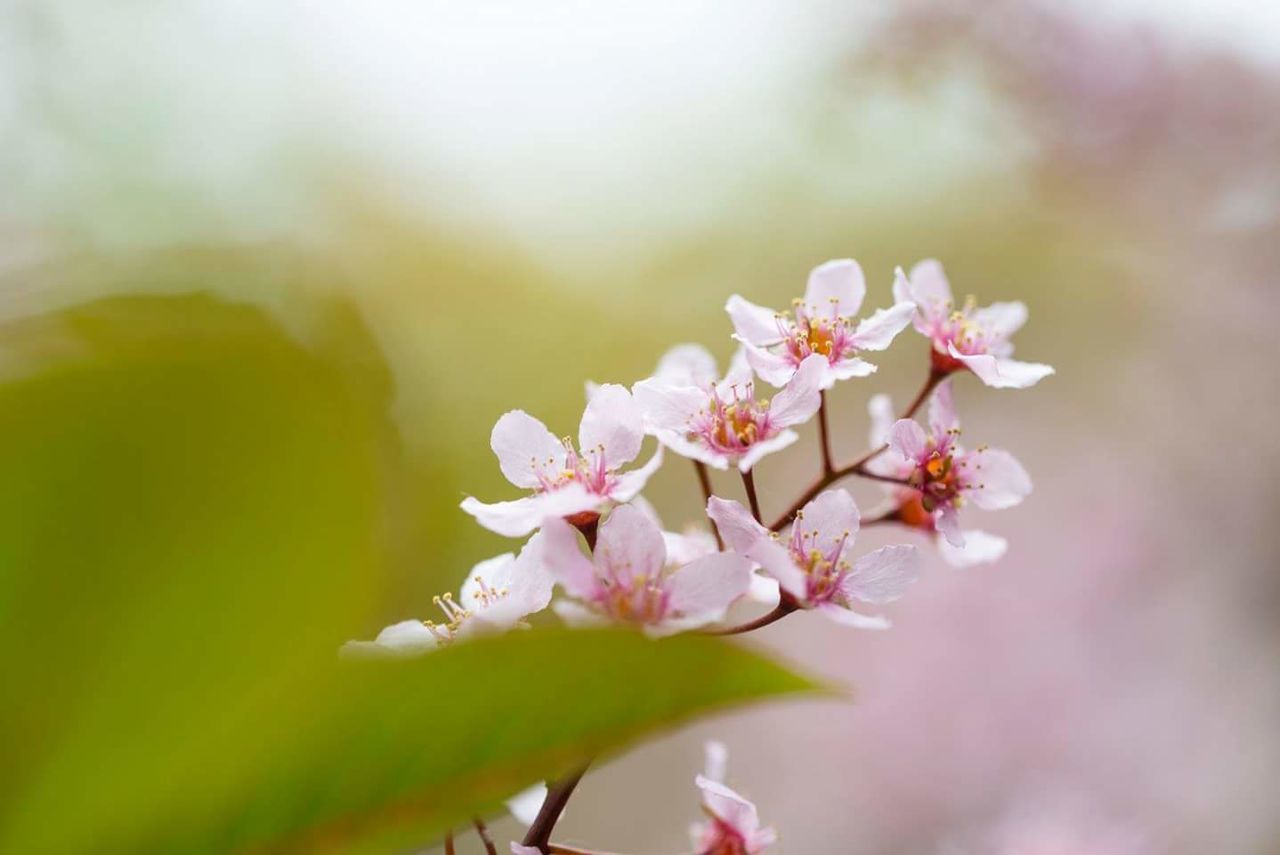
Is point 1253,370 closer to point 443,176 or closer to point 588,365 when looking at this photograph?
point 588,365

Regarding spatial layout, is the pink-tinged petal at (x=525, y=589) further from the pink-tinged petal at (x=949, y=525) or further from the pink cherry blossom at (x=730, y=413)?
the pink-tinged petal at (x=949, y=525)

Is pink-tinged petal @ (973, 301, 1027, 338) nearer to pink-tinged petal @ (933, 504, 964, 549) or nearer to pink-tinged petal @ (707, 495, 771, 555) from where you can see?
pink-tinged petal @ (933, 504, 964, 549)

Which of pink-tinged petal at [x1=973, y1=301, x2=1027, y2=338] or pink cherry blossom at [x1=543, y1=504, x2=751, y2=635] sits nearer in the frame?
pink cherry blossom at [x1=543, y1=504, x2=751, y2=635]

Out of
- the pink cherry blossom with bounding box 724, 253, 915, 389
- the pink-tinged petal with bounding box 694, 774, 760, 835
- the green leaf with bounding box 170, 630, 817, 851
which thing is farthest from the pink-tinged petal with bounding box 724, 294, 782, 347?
the green leaf with bounding box 170, 630, 817, 851

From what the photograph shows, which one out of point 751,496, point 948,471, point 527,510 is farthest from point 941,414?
point 527,510

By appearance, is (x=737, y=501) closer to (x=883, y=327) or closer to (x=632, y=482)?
(x=632, y=482)

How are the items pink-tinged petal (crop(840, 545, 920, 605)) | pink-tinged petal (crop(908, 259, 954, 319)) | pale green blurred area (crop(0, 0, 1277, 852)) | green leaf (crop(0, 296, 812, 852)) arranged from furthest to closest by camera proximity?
pale green blurred area (crop(0, 0, 1277, 852)), pink-tinged petal (crop(908, 259, 954, 319)), pink-tinged petal (crop(840, 545, 920, 605)), green leaf (crop(0, 296, 812, 852))

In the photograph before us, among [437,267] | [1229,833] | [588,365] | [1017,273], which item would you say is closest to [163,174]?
[437,267]
